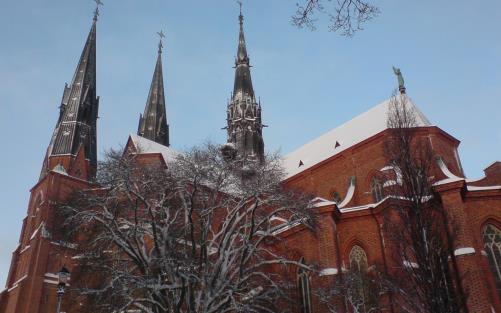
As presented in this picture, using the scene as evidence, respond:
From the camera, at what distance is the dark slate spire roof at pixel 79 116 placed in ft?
116

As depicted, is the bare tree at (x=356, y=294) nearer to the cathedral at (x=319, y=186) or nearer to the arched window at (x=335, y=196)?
the cathedral at (x=319, y=186)

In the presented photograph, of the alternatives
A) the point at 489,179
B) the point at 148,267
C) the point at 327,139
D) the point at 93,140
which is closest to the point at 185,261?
the point at 148,267

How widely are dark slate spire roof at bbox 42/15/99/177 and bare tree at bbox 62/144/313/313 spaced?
15.6m

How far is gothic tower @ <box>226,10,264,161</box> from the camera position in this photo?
120ft

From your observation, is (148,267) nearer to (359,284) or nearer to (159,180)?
(159,180)

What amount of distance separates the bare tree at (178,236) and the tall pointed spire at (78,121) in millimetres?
15030

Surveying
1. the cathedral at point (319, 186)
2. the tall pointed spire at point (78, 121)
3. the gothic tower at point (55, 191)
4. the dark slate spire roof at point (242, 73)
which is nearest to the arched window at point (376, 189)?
the cathedral at point (319, 186)

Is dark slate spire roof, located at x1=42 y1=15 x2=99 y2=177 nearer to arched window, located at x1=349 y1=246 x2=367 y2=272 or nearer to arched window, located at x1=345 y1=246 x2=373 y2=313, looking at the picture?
arched window, located at x1=349 y1=246 x2=367 y2=272

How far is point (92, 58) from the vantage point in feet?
133

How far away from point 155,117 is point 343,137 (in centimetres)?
1822

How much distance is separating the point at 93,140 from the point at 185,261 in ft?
81.7

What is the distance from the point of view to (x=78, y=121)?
36.3m

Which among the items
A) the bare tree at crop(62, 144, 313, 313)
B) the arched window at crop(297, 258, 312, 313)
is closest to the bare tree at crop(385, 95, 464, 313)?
the bare tree at crop(62, 144, 313, 313)

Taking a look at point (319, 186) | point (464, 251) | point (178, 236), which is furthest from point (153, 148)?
point (464, 251)
